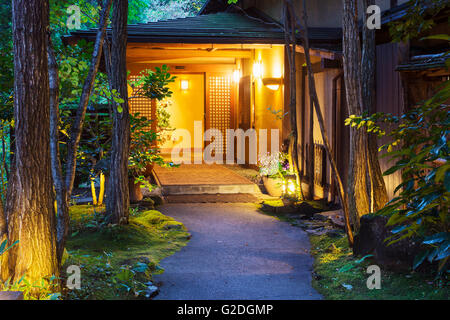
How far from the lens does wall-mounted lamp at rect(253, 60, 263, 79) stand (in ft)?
50.1

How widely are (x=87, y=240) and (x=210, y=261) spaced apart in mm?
1835

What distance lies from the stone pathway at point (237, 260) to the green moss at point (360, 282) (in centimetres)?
17

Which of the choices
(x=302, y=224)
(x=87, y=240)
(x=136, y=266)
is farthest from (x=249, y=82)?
(x=136, y=266)

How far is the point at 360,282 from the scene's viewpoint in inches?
235

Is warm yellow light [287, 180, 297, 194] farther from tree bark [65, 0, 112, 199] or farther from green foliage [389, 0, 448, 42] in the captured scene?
green foliage [389, 0, 448, 42]

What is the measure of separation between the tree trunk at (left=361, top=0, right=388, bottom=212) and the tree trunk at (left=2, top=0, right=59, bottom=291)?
4091 mm

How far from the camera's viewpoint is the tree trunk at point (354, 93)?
6934mm

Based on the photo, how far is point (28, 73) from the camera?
445 centimetres

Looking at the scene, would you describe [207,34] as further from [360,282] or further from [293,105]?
[360,282]

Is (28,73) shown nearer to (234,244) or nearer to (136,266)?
(136,266)

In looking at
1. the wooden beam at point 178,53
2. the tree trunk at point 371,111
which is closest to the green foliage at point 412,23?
the tree trunk at point 371,111

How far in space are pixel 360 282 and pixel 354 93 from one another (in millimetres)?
2361

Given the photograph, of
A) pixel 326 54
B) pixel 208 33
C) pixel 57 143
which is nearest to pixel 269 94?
pixel 208 33

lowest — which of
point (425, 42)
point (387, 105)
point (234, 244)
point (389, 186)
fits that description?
point (234, 244)
